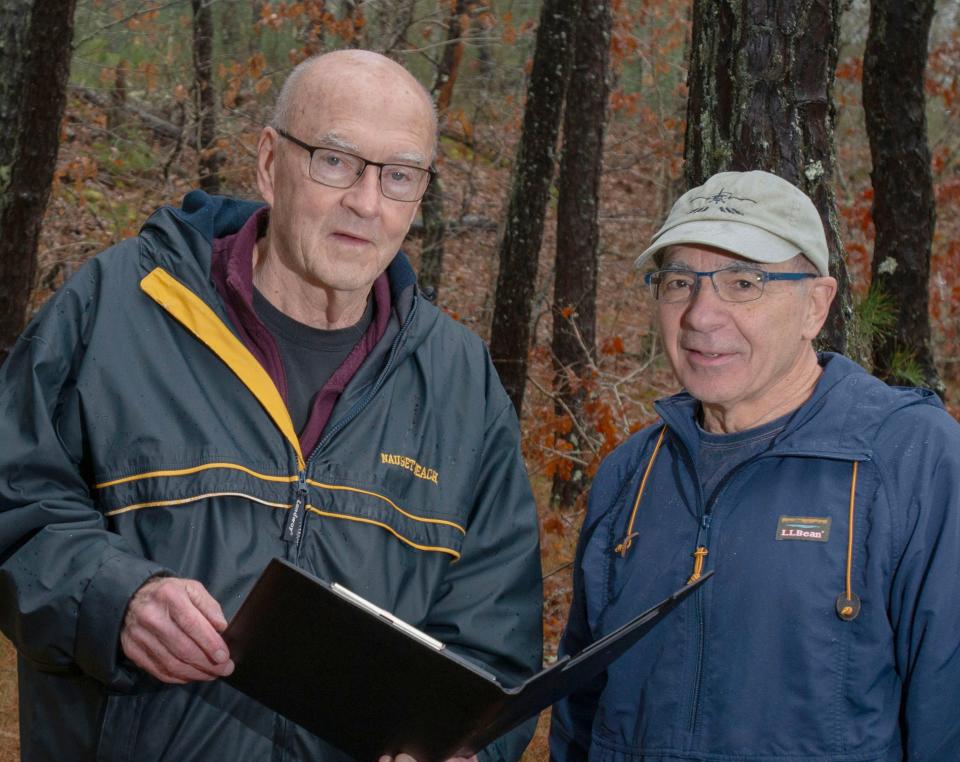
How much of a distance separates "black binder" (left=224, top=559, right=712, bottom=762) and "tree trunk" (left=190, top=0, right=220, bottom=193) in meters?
11.3

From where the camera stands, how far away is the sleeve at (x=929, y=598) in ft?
7.83

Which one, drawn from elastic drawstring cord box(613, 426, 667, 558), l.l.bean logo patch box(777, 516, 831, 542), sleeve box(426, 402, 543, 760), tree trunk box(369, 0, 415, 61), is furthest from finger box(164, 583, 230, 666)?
tree trunk box(369, 0, 415, 61)

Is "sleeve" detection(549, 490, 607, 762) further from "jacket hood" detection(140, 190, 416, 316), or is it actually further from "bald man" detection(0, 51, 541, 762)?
"jacket hood" detection(140, 190, 416, 316)

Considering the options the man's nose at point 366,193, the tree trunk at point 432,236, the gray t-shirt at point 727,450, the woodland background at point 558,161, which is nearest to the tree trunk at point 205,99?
the woodland background at point 558,161

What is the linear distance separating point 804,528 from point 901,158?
6050 mm

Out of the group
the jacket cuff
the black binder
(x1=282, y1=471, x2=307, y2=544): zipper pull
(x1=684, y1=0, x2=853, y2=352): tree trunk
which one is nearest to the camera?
the black binder

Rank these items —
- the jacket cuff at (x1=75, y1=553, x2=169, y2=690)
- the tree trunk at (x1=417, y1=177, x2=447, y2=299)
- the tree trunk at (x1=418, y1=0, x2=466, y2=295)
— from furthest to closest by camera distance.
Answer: the tree trunk at (x1=417, y1=177, x2=447, y2=299)
the tree trunk at (x1=418, y1=0, x2=466, y2=295)
the jacket cuff at (x1=75, y1=553, x2=169, y2=690)

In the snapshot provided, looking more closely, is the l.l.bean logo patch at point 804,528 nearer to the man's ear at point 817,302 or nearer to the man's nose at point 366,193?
the man's ear at point 817,302

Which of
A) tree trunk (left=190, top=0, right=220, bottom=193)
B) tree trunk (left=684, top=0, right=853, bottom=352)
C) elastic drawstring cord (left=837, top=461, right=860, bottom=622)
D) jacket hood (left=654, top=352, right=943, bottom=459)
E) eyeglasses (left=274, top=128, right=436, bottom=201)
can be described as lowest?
elastic drawstring cord (left=837, top=461, right=860, bottom=622)

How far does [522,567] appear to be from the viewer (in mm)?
3102

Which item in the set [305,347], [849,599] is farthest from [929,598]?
[305,347]

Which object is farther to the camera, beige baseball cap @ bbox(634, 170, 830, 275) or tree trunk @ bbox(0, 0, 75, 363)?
tree trunk @ bbox(0, 0, 75, 363)

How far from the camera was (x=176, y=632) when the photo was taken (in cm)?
244

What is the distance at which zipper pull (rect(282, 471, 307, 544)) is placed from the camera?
110 inches
